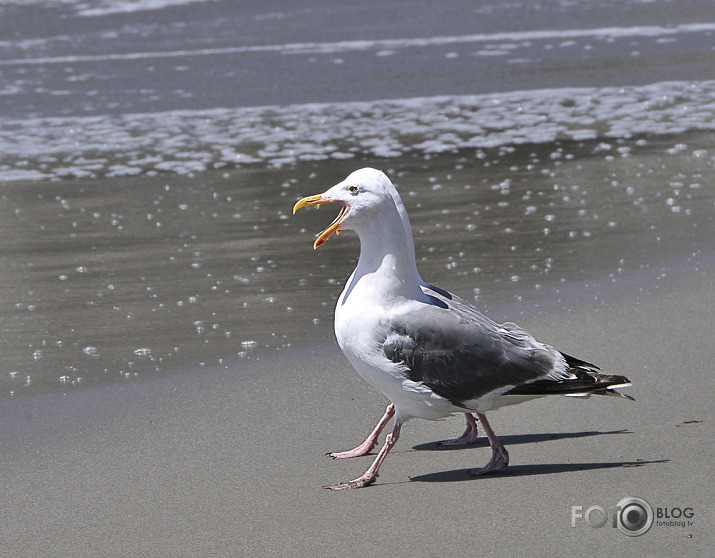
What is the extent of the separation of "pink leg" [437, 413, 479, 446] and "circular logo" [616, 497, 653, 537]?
0.98 metres

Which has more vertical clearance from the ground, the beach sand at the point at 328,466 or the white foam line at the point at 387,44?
the white foam line at the point at 387,44

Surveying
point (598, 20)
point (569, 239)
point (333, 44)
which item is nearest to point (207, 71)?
point (333, 44)

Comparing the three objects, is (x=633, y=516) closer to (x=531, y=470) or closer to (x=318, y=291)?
(x=531, y=470)

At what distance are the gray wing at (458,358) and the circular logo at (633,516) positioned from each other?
62 centimetres

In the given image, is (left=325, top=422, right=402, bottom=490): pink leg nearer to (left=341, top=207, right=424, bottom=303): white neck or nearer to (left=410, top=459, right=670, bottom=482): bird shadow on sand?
(left=410, top=459, right=670, bottom=482): bird shadow on sand

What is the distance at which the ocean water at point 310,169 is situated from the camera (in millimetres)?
6492

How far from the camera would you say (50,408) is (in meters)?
5.13

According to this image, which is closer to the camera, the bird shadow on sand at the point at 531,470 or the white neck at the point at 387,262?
the bird shadow on sand at the point at 531,470

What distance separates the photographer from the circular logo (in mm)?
3712

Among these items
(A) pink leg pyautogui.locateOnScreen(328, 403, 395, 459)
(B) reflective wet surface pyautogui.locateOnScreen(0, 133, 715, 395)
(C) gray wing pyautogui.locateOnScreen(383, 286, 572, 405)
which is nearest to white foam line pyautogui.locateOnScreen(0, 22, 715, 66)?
(B) reflective wet surface pyautogui.locateOnScreen(0, 133, 715, 395)

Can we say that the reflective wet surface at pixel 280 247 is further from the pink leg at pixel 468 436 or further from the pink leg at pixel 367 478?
the pink leg at pixel 367 478

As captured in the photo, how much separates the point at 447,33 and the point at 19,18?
960 cm

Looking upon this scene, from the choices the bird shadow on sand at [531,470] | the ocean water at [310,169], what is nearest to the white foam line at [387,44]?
the ocean water at [310,169]

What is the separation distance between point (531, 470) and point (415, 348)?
719 millimetres
